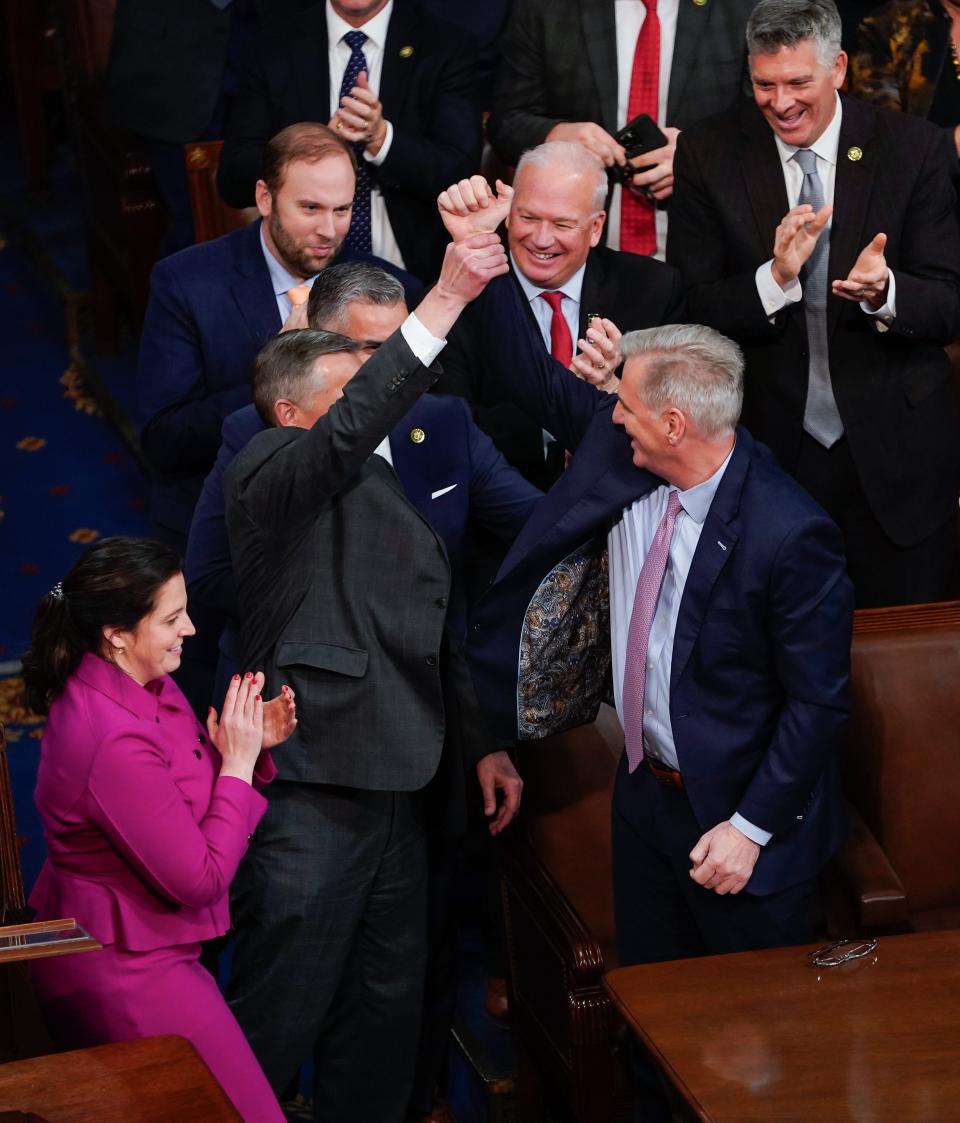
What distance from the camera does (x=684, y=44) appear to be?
362 cm

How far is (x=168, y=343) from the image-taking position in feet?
10.8

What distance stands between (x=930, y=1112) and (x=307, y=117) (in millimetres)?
2452

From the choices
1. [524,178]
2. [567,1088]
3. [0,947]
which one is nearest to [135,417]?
[524,178]

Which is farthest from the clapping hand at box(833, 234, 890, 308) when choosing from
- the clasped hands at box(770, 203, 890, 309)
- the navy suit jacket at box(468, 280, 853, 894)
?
the navy suit jacket at box(468, 280, 853, 894)

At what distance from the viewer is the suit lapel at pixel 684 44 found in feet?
11.9

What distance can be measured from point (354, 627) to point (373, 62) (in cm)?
162

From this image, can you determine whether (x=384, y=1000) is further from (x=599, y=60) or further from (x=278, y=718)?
(x=599, y=60)

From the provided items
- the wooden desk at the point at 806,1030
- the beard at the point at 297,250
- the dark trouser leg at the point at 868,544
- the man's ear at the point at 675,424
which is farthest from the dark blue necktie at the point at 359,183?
the wooden desk at the point at 806,1030

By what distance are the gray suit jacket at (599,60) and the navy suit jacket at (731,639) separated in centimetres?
107

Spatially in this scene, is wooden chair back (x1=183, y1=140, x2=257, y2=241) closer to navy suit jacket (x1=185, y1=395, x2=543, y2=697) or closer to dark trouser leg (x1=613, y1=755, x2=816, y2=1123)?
navy suit jacket (x1=185, y1=395, x2=543, y2=697)

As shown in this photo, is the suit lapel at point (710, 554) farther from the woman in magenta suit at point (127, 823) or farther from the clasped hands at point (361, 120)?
the clasped hands at point (361, 120)

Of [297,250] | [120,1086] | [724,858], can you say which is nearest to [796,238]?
[297,250]

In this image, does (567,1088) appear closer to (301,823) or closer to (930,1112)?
(301,823)

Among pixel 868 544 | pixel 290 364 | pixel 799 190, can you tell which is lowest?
pixel 868 544
